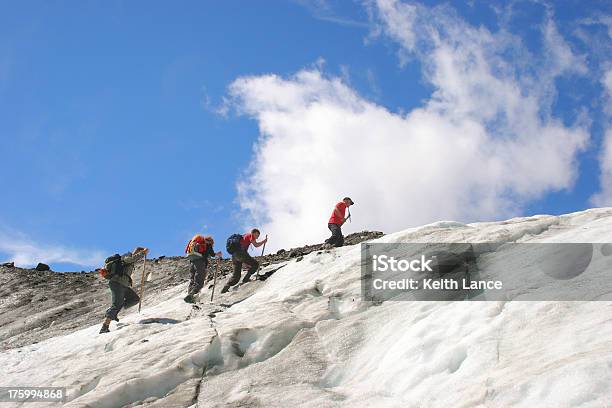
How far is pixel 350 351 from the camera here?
11.8 metres

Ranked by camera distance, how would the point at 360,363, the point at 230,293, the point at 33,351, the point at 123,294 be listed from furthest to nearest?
the point at 230,293, the point at 123,294, the point at 33,351, the point at 360,363

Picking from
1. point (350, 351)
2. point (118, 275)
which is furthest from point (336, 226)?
point (350, 351)

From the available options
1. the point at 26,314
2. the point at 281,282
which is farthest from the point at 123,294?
the point at 26,314

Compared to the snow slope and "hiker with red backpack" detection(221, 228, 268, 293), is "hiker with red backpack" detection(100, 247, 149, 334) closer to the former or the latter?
the snow slope

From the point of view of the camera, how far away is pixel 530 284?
1176cm

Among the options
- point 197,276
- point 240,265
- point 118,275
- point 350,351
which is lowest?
point 350,351

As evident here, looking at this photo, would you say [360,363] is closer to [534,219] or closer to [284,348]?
[284,348]

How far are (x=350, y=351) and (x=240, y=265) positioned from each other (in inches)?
334

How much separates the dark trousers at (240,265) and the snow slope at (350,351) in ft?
7.81

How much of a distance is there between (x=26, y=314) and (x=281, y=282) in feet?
35.9

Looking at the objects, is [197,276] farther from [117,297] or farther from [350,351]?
[350,351]

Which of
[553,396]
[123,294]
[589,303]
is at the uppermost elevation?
[123,294]

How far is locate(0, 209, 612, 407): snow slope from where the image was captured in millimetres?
8641

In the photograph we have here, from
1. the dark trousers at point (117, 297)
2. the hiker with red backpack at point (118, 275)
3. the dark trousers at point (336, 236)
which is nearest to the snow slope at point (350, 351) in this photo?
the dark trousers at point (117, 297)
